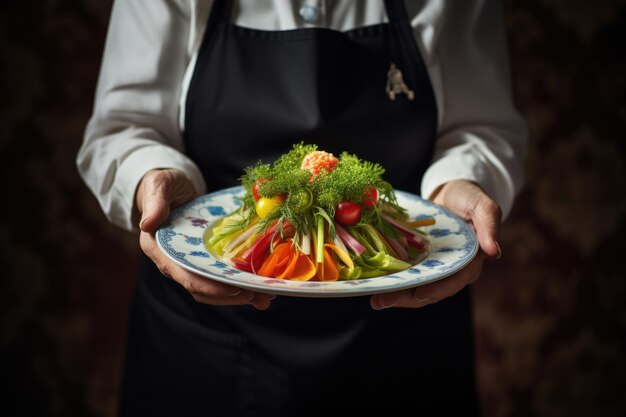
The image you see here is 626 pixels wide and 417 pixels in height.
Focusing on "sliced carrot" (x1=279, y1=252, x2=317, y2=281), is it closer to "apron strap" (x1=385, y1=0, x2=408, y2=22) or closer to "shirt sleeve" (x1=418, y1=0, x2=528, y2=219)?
"shirt sleeve" (x1=418, y1=0, x2=528, y2=219)

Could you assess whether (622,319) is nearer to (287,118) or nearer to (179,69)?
(287,118)

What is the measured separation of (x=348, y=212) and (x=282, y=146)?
356mm

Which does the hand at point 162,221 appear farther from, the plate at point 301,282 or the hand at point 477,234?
the hand at point 477,234

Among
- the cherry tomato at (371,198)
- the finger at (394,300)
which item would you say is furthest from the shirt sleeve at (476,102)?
the finger at (394,300)

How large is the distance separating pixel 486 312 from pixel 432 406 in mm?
1547

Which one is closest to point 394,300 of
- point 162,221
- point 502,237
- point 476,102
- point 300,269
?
point 300,269

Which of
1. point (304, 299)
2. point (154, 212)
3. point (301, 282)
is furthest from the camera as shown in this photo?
point (304, 299)

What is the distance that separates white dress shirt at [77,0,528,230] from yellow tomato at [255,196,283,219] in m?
0.32

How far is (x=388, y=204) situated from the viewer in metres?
1.50

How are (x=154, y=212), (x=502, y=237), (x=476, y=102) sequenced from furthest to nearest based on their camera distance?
(x=502, y=237)
(x=476, y=102)
(x=154, y=212)

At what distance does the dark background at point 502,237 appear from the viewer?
2652 millimetres

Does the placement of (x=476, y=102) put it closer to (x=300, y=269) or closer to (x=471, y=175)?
(x=471, y=175)

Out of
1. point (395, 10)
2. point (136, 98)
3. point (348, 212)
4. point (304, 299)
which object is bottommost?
point (304, 299)

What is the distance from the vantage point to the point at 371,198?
1407mm
